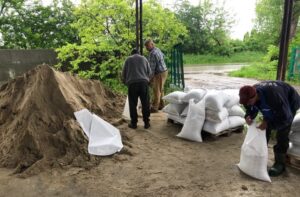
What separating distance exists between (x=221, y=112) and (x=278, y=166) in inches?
53.4

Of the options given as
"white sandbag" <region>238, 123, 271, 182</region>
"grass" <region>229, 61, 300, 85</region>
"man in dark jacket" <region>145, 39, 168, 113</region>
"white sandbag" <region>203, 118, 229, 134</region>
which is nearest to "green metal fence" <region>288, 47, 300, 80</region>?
"grass" <region>229, 61, 300, 85</region>

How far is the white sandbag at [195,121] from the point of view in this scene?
→ 481 centimetres

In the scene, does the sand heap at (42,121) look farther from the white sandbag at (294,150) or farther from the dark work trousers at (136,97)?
the white sandbag at (294,150)

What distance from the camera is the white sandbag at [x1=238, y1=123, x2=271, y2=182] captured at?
3393 millimetres

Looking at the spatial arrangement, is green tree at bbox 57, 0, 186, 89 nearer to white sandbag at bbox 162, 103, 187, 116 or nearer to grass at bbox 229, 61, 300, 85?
white sandbag at bbox 162, 103, 187, 116

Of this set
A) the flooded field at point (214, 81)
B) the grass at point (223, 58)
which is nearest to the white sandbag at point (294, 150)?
the flooded field at point (214, 81)

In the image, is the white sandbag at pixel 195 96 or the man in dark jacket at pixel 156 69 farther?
the man in dark jacket at pixel 156 69

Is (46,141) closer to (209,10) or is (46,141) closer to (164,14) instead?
(164,14)

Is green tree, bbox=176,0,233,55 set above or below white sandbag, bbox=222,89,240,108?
above

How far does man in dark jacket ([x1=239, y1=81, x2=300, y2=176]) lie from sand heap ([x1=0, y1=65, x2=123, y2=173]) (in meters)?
2.11

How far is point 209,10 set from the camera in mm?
24875

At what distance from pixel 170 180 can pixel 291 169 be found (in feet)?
5.06

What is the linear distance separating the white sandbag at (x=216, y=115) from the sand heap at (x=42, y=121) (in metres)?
1.87

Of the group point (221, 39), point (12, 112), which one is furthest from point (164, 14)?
point (221, 39)
